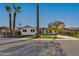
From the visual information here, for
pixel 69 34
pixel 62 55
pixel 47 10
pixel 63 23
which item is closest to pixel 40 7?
pixel 47 10

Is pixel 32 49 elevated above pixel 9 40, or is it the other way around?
pixel 9 40

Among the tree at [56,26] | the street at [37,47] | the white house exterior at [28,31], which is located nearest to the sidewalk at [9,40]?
the street at [37,47]

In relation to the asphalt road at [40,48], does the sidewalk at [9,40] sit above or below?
above

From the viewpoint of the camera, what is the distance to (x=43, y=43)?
3369 mm

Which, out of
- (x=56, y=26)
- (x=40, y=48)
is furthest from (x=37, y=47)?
(x=56, y=26)

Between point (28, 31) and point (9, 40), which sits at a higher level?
point (28, 31)

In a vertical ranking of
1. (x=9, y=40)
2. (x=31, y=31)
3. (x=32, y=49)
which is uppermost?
(x=31, y=31)

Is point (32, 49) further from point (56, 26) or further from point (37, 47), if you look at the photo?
point (56, 26)

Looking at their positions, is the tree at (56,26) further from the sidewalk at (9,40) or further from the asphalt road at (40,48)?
the sidewalk at (9,40)

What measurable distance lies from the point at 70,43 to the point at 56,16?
1.81ft

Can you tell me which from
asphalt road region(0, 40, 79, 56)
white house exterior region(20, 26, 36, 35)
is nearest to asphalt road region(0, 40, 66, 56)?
asphalt road region(0, 40, 79, 56)

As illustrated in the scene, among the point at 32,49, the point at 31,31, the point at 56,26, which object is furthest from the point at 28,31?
the point at 56,26

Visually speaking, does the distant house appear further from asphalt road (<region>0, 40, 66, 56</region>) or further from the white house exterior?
asphalt road (<region>0, 40, 66, 56</region>)

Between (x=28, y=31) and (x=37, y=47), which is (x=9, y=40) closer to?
(x=28, y=31)
